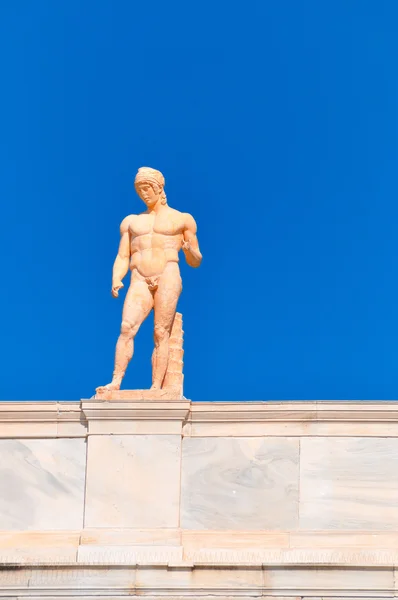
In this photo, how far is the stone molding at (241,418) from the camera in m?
26.8

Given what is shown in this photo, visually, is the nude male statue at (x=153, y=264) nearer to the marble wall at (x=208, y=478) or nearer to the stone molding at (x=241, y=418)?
the stone molding at (x=241, y=418)

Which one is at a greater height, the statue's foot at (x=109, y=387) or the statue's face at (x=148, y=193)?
the statue's face at (x=148, y=193)

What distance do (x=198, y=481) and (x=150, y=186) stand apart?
5296 mm

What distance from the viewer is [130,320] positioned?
91.6 feet

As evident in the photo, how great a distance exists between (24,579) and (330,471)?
5121 millimetres

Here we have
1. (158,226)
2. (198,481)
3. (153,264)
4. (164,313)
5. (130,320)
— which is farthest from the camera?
(158,226)

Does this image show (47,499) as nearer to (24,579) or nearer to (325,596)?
(24,579)

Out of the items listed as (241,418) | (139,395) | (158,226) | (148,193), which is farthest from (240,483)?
(148,193)

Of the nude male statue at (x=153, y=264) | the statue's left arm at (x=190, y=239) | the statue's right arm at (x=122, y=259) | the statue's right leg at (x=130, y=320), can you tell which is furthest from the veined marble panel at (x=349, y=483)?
the statue's right arm at (x=122, y=259)

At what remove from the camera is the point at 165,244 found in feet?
93.4

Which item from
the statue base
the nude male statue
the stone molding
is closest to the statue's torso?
the nude male statue

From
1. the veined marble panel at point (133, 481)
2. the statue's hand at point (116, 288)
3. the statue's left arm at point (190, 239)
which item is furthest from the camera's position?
the statue's left arm at point (190, 239)

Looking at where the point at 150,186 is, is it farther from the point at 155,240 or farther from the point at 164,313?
the point at 164,313

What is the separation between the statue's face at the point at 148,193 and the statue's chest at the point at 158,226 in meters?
0.35
